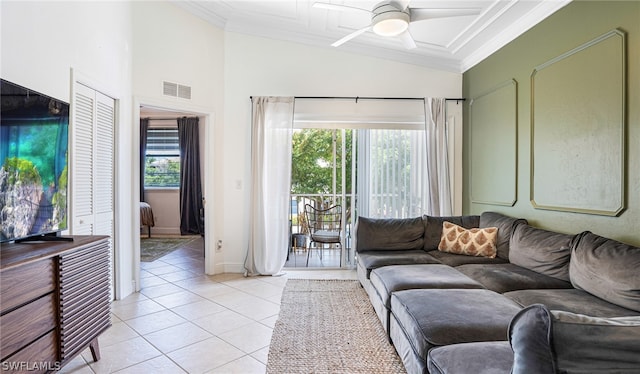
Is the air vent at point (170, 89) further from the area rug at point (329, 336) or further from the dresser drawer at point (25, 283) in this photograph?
the area rug at point (329, 336)

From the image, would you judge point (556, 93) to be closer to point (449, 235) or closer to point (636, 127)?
point (636, 127)

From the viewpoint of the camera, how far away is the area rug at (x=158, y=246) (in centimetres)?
524

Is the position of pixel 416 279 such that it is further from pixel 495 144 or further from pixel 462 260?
pixel 495 144

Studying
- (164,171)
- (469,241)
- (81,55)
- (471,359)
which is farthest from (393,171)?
(164,171)

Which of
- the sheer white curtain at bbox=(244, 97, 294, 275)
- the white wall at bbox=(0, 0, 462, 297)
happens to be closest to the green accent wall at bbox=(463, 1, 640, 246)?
the white wall at bbox=(0, 0, 462, 297)

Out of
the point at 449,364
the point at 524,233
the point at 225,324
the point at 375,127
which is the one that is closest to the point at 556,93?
the point at 524,233

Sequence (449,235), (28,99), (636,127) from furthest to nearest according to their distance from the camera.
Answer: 1. (449,235)
2. (636,127)
3. (28,99)

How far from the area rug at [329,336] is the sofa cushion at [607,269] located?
52.7 inches

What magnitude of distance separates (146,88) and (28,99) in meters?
1.83

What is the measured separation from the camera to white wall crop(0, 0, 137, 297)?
2080 mm

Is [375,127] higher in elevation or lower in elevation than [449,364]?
higher

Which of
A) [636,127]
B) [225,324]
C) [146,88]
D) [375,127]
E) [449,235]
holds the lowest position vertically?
[225,324]

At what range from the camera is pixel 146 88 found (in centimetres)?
362

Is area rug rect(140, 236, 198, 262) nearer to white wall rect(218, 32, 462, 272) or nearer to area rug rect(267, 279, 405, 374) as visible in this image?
white wall rect(218, 32, 462, 272)
